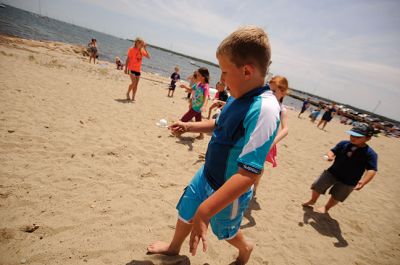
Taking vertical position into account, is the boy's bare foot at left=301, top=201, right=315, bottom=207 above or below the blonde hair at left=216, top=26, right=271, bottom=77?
below

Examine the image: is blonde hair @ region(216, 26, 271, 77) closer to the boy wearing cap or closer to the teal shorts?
the teal shorts

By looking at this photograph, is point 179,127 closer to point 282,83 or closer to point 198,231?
point 198,231

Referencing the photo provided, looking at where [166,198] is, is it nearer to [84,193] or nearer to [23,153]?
[84,193]

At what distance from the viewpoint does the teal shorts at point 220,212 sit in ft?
5.62

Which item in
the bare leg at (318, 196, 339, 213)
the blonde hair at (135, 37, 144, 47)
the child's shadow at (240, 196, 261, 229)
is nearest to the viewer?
the child's shadow at (240, 196, 261, 229)

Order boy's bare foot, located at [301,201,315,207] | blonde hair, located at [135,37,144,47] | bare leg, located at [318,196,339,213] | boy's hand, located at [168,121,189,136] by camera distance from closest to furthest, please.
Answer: boy's hand, located at [168,121,189,136] < bare leg, located at [318,196,339,213] < boy's bare foot, located at [301,201,315,207] < blonde hair, located at [135,37,144,47]

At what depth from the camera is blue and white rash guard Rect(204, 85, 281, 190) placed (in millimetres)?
1243

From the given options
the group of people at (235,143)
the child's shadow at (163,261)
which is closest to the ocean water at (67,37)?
the child's shadow at (163,261)

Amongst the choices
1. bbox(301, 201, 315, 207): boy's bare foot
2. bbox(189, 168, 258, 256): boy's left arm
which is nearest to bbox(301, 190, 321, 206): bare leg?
bbox(301, 201, 315, 207): boy's bare foot

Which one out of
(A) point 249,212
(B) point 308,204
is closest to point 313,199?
(B) point 308,204

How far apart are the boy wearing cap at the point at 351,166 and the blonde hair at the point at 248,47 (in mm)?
3374

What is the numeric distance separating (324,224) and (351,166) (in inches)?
49.3

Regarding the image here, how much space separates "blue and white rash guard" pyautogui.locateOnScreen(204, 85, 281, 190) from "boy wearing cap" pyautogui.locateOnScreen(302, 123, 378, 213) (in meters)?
3.30

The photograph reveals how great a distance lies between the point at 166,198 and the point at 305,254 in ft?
7.49
